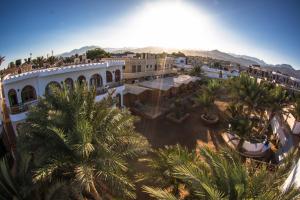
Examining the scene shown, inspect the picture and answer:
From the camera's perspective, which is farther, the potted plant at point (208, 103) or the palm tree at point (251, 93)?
the potted plant at point (208, 103)

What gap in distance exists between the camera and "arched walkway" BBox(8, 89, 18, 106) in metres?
12.9

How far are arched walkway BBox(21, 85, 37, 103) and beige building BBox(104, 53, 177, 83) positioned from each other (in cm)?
1494

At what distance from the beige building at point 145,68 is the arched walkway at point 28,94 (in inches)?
588

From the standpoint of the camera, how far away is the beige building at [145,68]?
28.0 meters

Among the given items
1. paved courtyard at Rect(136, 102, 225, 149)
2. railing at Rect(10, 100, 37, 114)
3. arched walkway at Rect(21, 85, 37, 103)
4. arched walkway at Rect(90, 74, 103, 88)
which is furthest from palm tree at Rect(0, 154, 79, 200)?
arched walkway at Rect(90, 74, 103, 88)

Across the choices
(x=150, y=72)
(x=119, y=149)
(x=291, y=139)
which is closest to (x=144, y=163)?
(x=119, y=149)

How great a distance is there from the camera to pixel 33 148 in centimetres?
759

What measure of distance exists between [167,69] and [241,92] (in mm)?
20077

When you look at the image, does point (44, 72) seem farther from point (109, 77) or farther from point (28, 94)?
point (109, 77)

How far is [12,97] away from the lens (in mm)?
13172

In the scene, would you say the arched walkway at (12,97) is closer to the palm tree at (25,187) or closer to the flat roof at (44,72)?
the flat roof at (44,72)

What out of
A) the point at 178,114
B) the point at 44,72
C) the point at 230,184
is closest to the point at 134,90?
the point at 178,114

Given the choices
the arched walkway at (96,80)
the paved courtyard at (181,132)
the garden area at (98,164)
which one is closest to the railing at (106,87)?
the arched walkway at (96,80)

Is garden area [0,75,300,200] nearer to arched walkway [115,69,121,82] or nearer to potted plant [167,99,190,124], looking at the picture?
potted plant [167,99,190,124]
